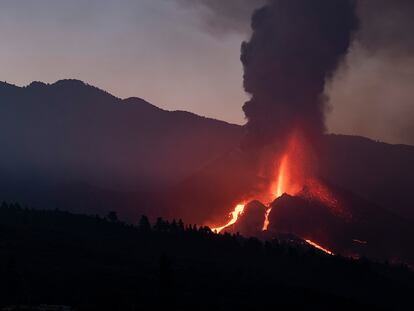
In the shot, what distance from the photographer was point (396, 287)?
174500 millimetres

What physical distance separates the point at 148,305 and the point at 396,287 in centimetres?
8529

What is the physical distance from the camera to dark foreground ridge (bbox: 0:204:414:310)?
11200cm

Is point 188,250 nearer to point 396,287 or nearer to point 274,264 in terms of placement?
point 274,264

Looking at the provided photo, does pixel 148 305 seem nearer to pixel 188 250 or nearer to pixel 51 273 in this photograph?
pixel 51 273

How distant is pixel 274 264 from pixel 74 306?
86.0m

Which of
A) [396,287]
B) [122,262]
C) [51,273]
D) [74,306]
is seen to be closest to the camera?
[74,306]

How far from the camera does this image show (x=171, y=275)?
10144cm

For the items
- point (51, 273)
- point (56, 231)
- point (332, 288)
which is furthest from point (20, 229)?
point (332, 288)

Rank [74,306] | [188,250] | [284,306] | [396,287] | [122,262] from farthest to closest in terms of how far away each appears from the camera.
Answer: [188,250], [396,287], [122,262], [284,306], [74,306]

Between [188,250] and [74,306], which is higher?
[188,250]

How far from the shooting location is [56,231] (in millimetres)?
190875

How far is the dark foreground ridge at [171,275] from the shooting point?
367 ft

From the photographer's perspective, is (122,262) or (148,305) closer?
(148,305)

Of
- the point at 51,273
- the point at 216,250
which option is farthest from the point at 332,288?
the point at 51,273
